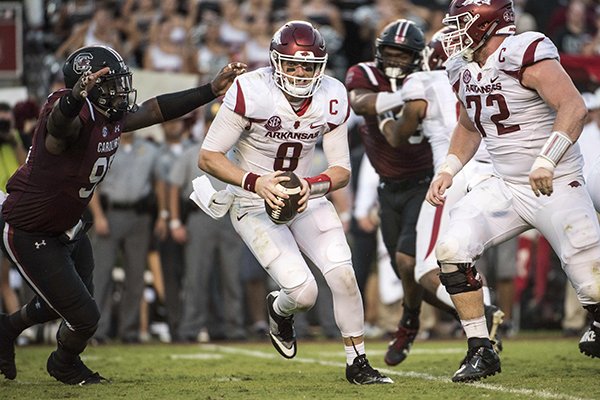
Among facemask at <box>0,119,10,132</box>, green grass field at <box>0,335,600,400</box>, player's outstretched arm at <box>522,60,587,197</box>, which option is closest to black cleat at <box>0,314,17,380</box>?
green grass field at <box>0,335,600,400</box>

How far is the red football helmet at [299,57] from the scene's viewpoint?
19.7 feet

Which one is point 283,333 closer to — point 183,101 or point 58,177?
point 183,101

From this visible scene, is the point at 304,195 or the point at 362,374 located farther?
the point at 362,374

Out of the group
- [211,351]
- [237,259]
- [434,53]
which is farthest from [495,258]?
[434,53]

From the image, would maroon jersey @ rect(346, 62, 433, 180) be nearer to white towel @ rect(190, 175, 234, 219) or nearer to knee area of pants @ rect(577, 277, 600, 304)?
white towel @ rect(190, 175, 234, 219)

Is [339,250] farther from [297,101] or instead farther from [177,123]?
[177,123]

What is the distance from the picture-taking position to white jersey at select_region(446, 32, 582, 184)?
5672 millimetres

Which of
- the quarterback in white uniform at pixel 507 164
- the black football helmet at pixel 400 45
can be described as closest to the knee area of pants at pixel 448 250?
the quarterback in white uniform at pixel 507 164

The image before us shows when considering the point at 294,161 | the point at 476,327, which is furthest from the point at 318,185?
the point at 476,327

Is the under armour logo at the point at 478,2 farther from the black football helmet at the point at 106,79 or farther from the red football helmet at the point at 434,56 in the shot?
the black football helmet at the point at 106,79

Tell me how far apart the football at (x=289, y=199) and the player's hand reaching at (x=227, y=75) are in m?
0.76

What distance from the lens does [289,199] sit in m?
5.85

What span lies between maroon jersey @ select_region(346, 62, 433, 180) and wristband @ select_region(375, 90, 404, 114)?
0.36 meters

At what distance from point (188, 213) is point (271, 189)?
4.89 metres
